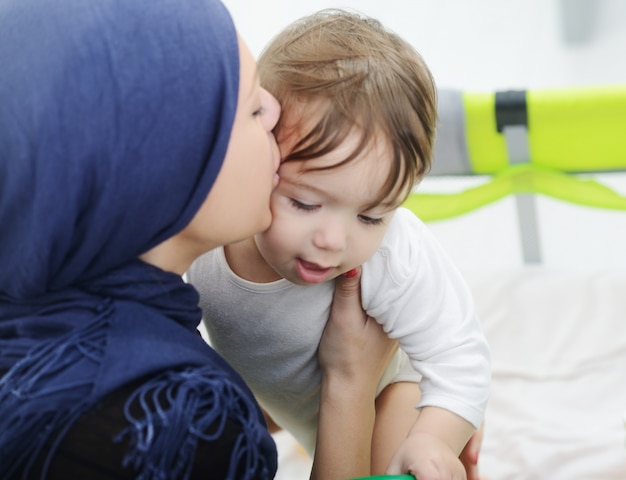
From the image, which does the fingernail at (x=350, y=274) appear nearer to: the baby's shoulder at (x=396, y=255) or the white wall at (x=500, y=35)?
the baby's shoulder at (x=396, y=255)

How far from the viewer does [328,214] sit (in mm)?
878

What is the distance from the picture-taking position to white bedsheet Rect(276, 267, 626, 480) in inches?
51.9

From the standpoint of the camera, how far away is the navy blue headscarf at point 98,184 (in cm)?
68

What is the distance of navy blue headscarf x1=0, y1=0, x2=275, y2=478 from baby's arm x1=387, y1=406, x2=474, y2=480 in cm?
23

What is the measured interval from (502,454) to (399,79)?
0.72m

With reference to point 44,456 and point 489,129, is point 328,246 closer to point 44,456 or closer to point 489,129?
point 44,456

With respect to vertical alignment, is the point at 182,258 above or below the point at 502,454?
above

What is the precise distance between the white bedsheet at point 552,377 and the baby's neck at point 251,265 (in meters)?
0.52

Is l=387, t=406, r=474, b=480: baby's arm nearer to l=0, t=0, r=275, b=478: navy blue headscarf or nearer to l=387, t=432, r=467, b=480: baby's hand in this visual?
l=387, t=432, r=467, b=480: baby's hand

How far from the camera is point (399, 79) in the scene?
0.87 m

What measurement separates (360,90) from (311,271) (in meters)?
0.19

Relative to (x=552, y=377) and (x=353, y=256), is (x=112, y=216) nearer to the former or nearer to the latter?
(x=353, y=256)

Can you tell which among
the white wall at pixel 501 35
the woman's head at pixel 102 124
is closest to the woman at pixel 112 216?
the woman's head at pixel 102 124

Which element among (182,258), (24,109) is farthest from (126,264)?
(24,109)
